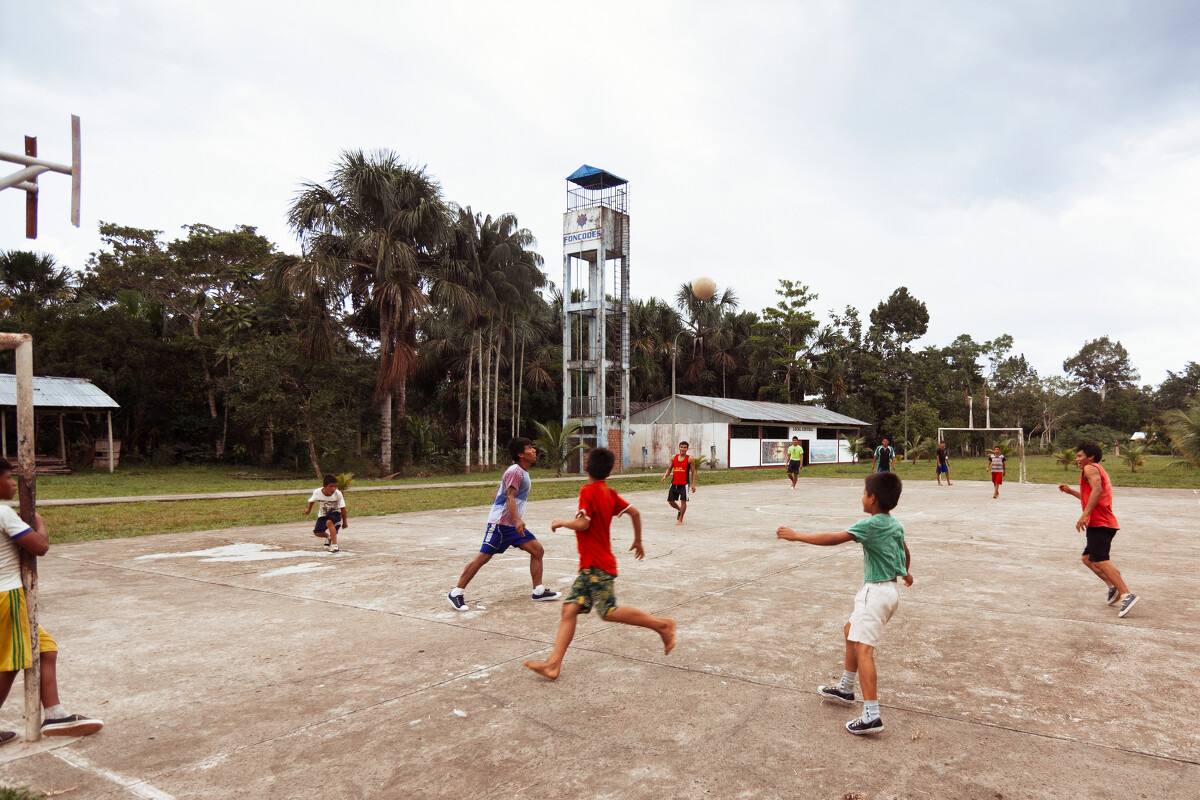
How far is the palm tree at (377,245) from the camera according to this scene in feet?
88.7

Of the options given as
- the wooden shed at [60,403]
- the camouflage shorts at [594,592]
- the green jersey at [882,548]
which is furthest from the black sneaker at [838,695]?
the wooden shed at [60,403]

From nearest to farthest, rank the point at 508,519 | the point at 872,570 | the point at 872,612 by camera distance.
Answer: the point at 872,612 → the point at 872,570 → the point at 508,519

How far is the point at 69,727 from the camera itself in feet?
12.2

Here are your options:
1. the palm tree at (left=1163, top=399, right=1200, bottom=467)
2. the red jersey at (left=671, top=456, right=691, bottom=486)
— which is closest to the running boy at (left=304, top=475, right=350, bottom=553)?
the red jersey at (left=671, top=456, right=691, bottom=486)

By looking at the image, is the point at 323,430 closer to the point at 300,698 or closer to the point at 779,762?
the point at 300,698

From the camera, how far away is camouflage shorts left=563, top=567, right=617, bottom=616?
4.56 meters

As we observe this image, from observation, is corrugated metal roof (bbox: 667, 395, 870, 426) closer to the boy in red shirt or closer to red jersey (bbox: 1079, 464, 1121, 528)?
red jersey (bbox: 1079, 464, 1121, 528)

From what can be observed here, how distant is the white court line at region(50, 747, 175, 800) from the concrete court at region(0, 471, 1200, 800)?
12 millimetres

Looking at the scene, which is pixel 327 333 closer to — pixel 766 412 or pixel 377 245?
pixel 377 245

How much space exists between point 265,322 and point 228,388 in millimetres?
3290

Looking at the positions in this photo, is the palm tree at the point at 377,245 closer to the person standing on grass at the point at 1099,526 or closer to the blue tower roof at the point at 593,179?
the blue tower roof at the point at 593,179

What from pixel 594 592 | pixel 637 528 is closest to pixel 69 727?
pixel 594 592

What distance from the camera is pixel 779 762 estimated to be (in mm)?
3443

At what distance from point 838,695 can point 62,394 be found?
30435 mm
